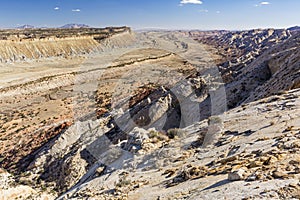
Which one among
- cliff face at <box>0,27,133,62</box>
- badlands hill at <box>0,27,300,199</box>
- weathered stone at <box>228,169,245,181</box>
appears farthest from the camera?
cliff face at <box>0,27,133,62</box>

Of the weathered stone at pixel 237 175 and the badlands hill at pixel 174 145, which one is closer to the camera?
the weathered stone at pixel 237 175

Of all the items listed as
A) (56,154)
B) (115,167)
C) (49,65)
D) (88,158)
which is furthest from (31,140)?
(49,65)

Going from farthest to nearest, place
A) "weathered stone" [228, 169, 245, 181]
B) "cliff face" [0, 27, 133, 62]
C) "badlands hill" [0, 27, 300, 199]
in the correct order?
"cliff face" [0, 27, 133, 62], "badlands hill" [0, 27, 300, 199], "weathered stone" [228, 169, 245, 181]

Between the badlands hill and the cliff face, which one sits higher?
the cliff face

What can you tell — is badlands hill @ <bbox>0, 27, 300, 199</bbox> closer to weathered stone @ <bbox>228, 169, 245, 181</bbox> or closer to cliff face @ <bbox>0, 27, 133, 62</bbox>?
weathered stone @ <bbox>228, 169, 245, 181</bbox>

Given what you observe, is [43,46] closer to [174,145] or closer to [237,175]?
[174,145]

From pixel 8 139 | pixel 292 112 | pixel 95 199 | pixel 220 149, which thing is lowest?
pixel 8 139

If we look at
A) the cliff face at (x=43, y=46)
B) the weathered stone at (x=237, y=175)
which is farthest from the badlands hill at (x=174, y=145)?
the cliff face at (x=43, y=46)

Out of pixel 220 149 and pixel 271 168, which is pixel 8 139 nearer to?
pixel 220 149

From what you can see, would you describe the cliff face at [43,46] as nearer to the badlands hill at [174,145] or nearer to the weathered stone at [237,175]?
the badlands hill at [174,145]

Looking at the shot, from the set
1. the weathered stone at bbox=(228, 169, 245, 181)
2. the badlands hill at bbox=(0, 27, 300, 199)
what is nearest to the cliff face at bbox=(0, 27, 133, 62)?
the badlands hill at bbox=(0, 27, 300, 199)

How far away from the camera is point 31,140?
77.5 feet

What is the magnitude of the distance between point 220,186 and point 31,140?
1878 cm

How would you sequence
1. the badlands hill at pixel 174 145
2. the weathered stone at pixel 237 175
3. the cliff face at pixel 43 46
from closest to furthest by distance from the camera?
the weathered stone at pixel 237 175
the badlands hill at pixel 174 145
the cliff face at pixel 43 46
